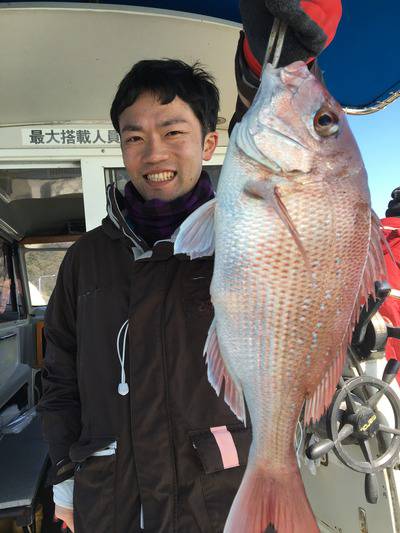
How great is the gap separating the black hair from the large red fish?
65 centimetres

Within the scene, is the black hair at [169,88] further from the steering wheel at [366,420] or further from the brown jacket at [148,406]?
the steering wheel at [366,420]

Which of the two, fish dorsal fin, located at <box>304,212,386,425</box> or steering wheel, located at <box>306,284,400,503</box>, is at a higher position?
fish dorsal fin, located at <box>304,212,386,425</box>

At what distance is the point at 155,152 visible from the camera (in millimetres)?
1479

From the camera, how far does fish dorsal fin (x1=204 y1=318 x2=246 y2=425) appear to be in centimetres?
107

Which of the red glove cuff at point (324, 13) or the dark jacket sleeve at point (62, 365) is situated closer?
the red glove cuff at point (324, 13)

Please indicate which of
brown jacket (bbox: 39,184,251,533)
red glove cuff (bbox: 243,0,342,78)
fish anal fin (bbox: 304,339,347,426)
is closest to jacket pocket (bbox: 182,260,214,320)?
brown jacket (bbox: 39,184,251,533)

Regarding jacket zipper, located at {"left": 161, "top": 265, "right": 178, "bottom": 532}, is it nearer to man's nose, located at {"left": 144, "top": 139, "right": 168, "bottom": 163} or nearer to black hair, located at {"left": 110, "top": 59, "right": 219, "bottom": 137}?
man's nose, located at {"left": 144, "top": 139, "right": 168, "bottom": 163}

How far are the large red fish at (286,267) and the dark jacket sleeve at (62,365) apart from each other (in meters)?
0.75

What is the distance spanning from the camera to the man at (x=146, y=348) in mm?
1260

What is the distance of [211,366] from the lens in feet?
3.55

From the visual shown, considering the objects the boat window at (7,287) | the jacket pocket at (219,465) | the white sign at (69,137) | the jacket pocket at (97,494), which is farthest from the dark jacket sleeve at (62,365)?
the boat window at (7,287)

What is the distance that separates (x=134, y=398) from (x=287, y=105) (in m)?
0.93

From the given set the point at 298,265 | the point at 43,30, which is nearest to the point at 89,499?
the point at 298,265

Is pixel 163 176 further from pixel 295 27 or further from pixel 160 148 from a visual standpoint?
pixel 295 27
